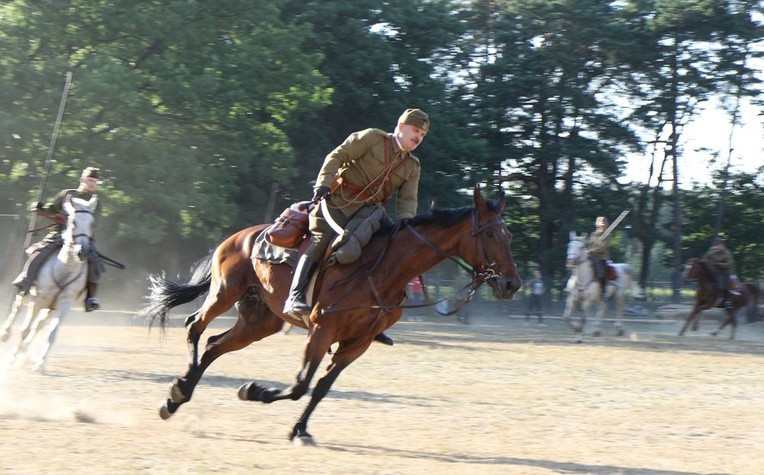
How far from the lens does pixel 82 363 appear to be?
15.1 metres

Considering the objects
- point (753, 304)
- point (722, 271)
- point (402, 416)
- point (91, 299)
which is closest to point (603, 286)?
point (722, 271)

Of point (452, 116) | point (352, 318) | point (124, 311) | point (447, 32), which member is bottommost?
point (124, 311)

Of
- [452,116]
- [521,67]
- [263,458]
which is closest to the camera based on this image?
[263,458]

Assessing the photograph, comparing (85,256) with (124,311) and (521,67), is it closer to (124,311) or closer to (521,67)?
(124,311)

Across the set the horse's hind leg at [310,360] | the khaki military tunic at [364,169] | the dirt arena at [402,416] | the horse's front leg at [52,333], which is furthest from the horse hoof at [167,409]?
the horse's front leg at [52,333]

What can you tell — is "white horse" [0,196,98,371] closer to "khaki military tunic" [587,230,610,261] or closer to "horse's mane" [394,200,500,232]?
"horse's mane" [394,200,500,232]

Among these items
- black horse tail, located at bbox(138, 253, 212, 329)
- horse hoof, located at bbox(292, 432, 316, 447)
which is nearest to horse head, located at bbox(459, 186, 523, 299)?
horse hoof, located at bbox(292, 432, 316, 447)

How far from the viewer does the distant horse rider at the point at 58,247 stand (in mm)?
13781

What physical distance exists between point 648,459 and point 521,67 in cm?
3724

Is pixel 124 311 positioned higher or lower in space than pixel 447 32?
lower

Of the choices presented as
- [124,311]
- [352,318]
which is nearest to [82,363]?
[352,318]

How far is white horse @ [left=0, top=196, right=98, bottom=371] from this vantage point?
1341 centimetres

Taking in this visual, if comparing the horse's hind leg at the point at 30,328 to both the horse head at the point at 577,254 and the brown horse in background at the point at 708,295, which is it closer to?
the horse head at the point at 577,254

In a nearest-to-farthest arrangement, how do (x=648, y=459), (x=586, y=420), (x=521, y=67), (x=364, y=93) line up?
(x=648, y=459)
(x=586, y=420)
(x=364, y=93)
(x=521, y=67)
